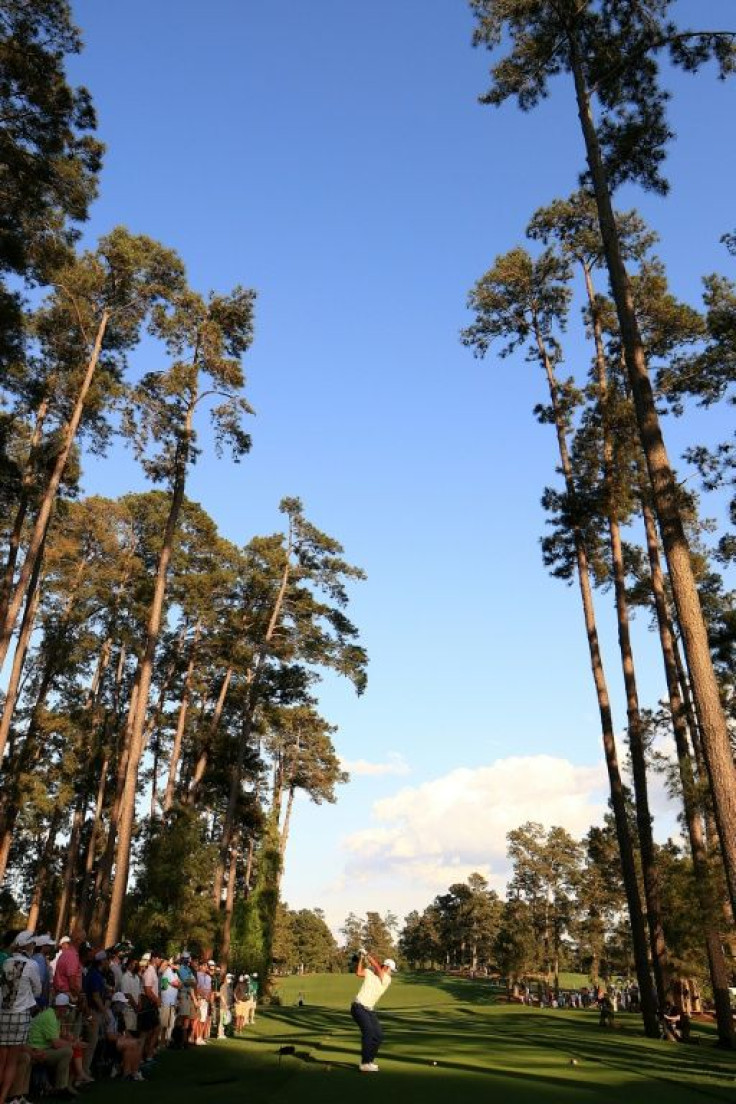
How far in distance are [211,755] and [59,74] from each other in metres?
25.6

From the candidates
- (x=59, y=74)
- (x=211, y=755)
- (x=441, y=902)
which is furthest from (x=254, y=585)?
(x=441, y=902)

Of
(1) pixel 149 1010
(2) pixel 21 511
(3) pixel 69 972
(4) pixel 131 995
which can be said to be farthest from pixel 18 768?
(3) pixel 69 972

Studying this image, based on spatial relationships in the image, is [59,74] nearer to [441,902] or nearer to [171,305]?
[171,305]

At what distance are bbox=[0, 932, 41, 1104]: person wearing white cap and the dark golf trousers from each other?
4.06m

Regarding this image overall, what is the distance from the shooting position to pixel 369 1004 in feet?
32.5

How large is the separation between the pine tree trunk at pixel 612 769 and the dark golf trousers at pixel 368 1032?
10.1 m

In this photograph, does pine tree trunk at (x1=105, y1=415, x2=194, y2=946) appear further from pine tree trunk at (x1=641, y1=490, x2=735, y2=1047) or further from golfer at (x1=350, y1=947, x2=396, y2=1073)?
pine tree trunk at (x1=641, y1=490, x2=735, y2=1047)

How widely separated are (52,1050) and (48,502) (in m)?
13.9

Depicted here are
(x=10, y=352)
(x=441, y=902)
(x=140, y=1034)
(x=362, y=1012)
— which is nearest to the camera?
(x=362, y=1012)

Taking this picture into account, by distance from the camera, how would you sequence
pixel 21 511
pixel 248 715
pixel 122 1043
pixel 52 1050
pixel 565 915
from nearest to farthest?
pixel 52 1050, pixel 122 1043, pixel 21 511, pixel 248 715, pixel 565 915

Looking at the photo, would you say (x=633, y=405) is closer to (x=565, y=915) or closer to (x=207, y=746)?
(x=207, y=746)

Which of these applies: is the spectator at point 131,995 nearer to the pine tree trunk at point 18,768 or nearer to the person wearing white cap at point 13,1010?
the person wearing white cap at point 13,1010

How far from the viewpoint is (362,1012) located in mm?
9789

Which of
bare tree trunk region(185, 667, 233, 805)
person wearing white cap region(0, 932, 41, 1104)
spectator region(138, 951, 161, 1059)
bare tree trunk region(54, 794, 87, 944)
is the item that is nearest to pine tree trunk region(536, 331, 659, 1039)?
spectator region(138, 951, 161, 1059)
